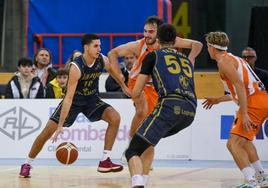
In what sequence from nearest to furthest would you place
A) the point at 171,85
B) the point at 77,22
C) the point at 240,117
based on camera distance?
the point at 171,85, the point at 240,117, the point at 77,22

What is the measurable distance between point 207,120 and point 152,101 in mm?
2707

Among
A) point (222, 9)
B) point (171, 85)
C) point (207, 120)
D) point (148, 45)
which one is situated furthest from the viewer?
point (222, 9)

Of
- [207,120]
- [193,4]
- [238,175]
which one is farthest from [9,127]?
[193,4]

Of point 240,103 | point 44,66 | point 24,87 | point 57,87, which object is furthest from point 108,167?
point 44,66

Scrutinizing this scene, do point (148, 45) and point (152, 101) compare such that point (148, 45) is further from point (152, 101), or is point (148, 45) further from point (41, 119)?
point (41, 119)

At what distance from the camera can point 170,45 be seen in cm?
891

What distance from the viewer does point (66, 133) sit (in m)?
14.1

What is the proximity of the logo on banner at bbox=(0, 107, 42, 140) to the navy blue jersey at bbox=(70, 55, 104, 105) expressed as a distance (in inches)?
126

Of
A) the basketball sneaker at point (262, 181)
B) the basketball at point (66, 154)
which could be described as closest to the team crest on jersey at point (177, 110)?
the basketball sneaker at point (262, 181)

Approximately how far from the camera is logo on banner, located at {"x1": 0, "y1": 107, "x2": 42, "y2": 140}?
1429cm

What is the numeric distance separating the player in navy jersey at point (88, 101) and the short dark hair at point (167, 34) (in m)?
2.21

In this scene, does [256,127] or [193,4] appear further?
[193,4]

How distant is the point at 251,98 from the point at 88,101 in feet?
8.59

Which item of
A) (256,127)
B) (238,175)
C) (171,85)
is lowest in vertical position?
(238,175)
